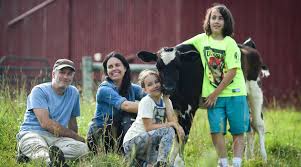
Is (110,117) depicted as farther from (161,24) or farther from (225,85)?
(161,24)

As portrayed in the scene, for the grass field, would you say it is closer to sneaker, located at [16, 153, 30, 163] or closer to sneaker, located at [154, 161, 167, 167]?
sneaker, located at [16, 153, 30, 163]

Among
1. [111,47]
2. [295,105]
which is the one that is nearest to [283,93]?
[295,105]

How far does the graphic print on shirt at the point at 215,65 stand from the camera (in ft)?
24.9

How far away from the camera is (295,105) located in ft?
57.9

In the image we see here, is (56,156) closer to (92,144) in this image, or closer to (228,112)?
(92,144)

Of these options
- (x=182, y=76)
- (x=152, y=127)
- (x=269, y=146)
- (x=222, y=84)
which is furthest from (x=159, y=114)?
(x=269, y=146)

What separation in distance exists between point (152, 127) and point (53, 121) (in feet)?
3.49

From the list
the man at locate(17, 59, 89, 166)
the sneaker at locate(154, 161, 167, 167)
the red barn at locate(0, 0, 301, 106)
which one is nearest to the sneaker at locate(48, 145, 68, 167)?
the man at locate(17, 59, 89, 166)

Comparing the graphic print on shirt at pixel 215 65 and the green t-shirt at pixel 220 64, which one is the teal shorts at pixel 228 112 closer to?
the green t-shirt at pixel 220 64

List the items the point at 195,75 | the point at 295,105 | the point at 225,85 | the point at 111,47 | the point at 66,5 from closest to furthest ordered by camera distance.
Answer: the point at 225,85 → the point at 195,75 → the point at 295,105 → the point at 111,47 → the point at 66,5

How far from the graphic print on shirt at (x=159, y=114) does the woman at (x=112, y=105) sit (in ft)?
1.33

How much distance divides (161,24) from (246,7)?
2268 millimetres

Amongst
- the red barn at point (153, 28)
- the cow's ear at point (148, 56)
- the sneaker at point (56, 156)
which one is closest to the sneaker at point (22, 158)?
the sneaker at point (56, 156)

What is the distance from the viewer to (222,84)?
7.45 m
